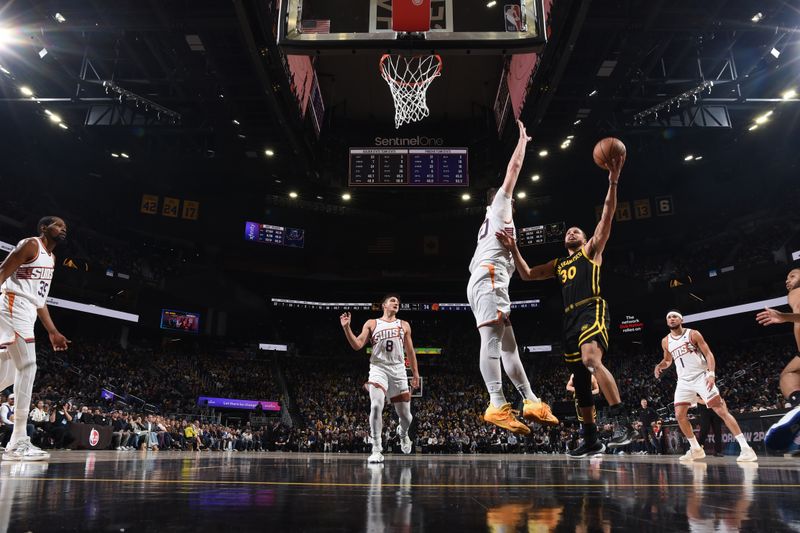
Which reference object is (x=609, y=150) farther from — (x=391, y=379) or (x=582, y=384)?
(x=391, y=379)

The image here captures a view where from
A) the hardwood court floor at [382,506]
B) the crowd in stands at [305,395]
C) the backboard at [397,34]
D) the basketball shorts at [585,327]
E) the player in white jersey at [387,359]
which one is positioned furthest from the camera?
the crowd in stands at [305,395]

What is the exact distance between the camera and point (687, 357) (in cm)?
836

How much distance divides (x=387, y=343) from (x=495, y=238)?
254 cm

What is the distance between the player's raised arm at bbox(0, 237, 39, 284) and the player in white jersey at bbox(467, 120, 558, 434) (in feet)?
14.3

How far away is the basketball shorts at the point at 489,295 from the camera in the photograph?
491 cm

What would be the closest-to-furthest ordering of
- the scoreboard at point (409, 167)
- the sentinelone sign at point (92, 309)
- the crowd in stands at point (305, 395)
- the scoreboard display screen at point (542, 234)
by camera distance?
the crowd in stands at point (305, 395), the scoreboard at point (409, 167), the sentinelone sign at point (92, 309), the scoreboard display screen at point (542, 234)

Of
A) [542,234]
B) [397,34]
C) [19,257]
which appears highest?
[542,234]

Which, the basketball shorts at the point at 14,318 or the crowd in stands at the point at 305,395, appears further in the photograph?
the crowd in stands at the point at 305,395

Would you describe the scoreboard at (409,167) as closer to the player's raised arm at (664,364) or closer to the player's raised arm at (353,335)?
the player's raised arm at (664,364)

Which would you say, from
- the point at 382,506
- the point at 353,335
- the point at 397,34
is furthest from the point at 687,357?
the point at 382,506

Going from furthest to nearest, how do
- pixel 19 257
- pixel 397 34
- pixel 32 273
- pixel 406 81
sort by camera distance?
1. pixel 406 81
2. pixel 397 34
3. pixel 32 273
4. pixel 19 257

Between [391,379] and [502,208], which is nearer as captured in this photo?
[502,208]

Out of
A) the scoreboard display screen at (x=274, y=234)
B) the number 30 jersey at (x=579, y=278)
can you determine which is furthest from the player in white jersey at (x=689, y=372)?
the scoreboard display screen at (x=274, y=234)

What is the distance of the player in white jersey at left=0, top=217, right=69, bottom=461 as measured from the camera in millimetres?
5051
